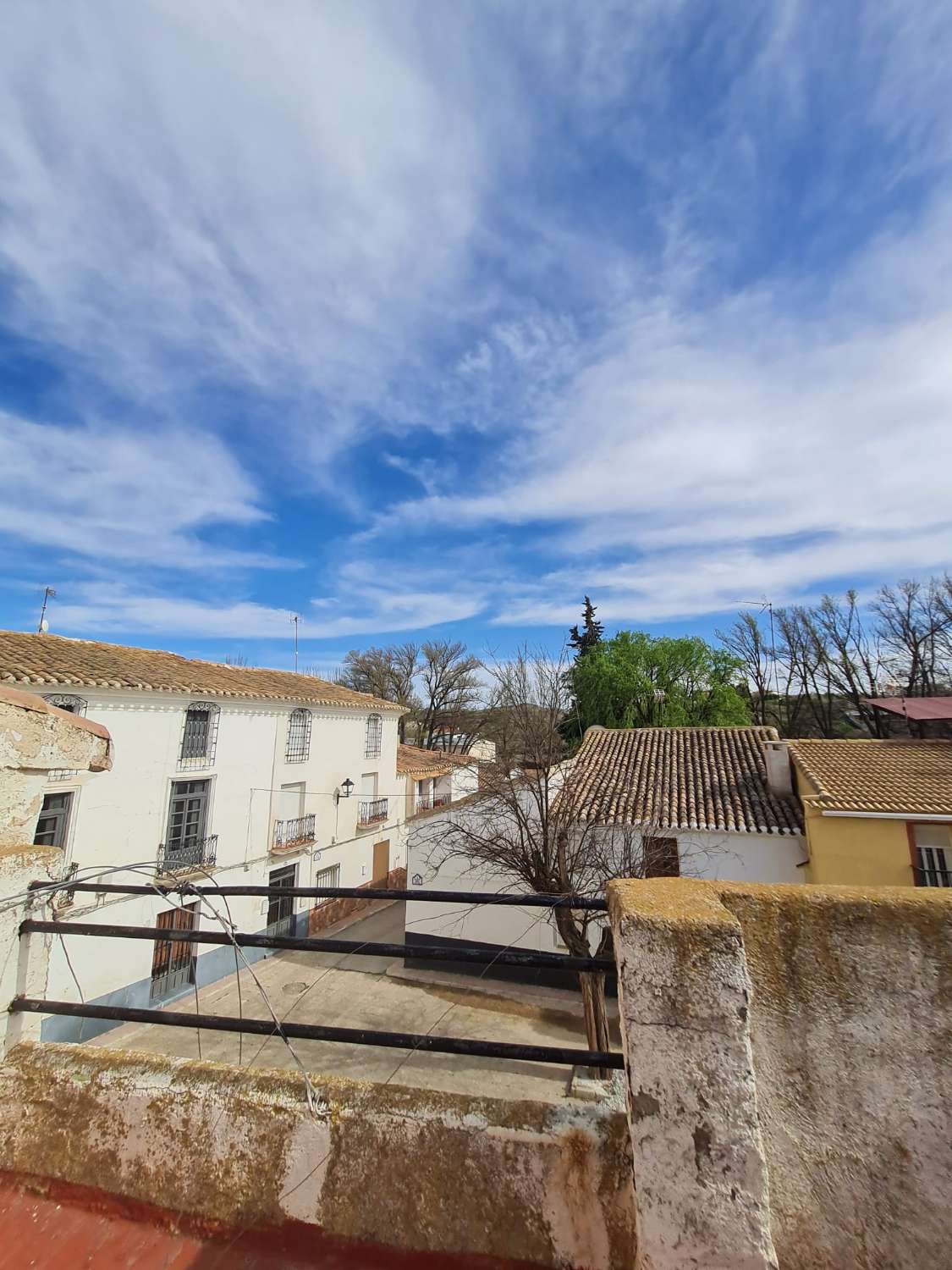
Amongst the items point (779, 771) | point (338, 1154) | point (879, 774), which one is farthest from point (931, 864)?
point (338, 1154)

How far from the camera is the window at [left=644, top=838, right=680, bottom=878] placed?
10648 millimetres

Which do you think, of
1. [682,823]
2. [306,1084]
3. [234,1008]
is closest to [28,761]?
[306,1084]

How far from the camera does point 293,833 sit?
16453 millimetres

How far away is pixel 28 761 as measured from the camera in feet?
6.23

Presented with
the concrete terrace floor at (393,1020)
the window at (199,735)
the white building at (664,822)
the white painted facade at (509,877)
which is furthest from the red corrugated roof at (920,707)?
the window at (199,735)

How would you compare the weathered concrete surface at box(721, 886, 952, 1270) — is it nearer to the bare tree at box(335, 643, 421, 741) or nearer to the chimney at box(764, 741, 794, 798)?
the chimney at box(764, 741, 794, 798)

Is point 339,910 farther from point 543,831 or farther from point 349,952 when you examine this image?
point 349,952

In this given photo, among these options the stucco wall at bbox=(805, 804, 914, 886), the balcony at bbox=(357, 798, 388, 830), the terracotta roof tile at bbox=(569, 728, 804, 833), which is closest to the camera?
the stucco wall at bbox=(805, 804, 914, 886)

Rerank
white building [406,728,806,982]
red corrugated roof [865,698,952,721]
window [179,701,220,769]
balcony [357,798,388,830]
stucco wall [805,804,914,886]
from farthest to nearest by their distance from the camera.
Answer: balcony [357,798,388,830], red corrugated roof [865,698,952,721], window [179,701,220,769], white building [406,728,806,982], stucco wall [805,804,914,886]

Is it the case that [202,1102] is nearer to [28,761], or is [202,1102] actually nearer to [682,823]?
[28,761]

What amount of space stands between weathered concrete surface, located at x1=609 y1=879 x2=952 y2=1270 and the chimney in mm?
12585

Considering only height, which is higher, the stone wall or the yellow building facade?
the yellow building facade

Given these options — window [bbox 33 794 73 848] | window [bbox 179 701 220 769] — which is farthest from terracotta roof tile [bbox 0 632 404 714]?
window [bbox 33 794 73 848]

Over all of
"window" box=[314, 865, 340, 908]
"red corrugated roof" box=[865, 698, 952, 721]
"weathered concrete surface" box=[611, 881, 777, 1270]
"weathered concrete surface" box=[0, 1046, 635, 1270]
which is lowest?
"window" box=[314, 865, 340, 908]
